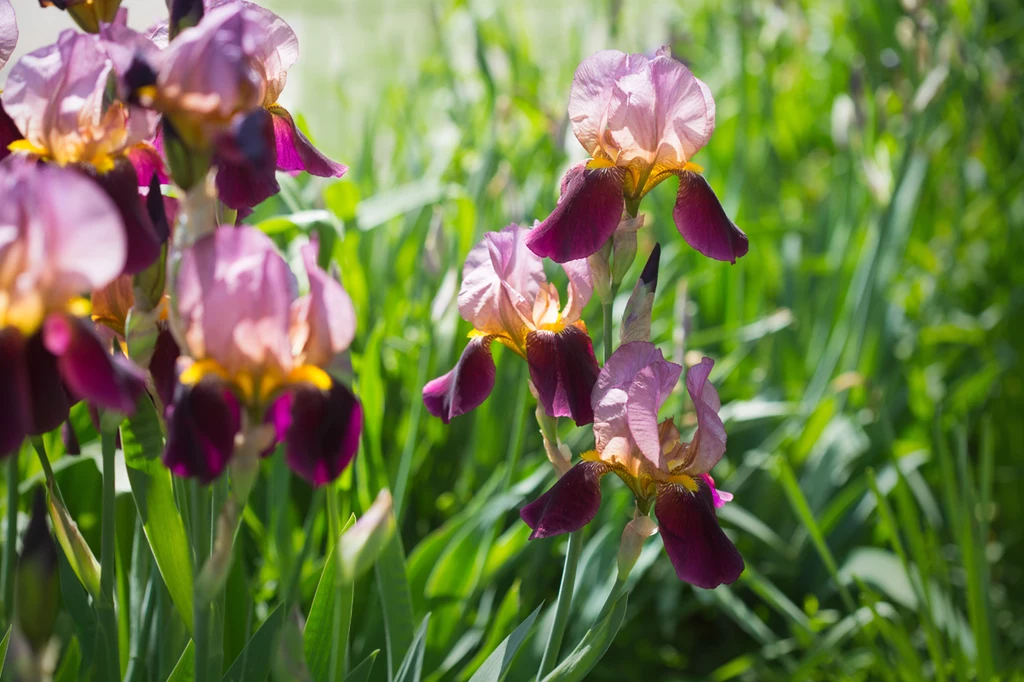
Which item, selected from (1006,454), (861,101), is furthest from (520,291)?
(1006,454)

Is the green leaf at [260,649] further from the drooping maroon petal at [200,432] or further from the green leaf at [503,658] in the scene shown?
the drooping maroon petal at [200,432]

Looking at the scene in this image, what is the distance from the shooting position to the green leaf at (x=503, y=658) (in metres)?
0.87

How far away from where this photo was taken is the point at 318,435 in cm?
61

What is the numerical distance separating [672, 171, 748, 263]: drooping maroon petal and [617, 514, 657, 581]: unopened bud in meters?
0.26

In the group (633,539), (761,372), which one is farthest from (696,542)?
(761,372)

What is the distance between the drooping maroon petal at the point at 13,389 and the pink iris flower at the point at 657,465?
41cm

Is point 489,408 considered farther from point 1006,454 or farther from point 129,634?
point 1006,454

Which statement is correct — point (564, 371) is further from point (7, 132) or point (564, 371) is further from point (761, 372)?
point (761, 372)

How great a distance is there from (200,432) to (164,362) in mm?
205

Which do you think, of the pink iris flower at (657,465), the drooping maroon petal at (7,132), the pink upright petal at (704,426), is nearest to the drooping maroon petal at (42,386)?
the drooping maroon petal at (7,132)

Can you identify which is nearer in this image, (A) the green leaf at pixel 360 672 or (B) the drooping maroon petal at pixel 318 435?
(B) the drooping maroon petal at pixel 318 435

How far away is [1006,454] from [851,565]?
94 cm

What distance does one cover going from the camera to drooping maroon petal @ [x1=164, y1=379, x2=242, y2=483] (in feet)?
1.89

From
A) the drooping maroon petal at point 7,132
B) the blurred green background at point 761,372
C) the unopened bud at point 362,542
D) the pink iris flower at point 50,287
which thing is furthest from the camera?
the blurred green background at point 761,372
